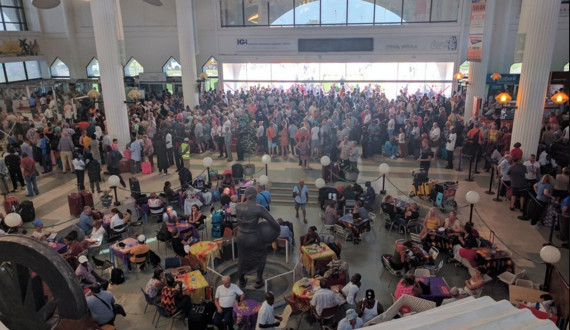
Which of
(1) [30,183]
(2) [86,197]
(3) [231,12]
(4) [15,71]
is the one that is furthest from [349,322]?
(4) [15,71]

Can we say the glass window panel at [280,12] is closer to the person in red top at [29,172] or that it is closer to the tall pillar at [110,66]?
the tall pillar at [110,66]

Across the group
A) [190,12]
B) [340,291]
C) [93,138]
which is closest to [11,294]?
[340,291]

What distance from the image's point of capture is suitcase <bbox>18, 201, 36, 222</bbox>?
12125mm

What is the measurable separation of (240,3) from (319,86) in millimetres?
6870

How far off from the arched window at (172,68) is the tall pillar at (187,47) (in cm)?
612

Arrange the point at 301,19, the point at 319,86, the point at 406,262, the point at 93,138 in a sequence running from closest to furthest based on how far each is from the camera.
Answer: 1. the point at 406,262
2. the point at 93,138
3. the point at 301,19
4. the point at 319,86

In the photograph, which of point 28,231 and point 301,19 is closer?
point 28,231

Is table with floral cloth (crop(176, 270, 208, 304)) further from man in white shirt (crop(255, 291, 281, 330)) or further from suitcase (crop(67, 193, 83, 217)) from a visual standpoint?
suitcase (crop(67, 193, 83, 217))

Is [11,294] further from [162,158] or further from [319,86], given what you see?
[319,86]

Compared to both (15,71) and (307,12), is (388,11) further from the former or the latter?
(15,71)

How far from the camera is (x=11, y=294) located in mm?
5680

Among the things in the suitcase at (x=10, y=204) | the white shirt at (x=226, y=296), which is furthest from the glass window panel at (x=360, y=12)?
the white shirt at (x=226, y=296)

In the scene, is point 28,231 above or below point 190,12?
below

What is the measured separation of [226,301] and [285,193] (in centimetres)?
658
